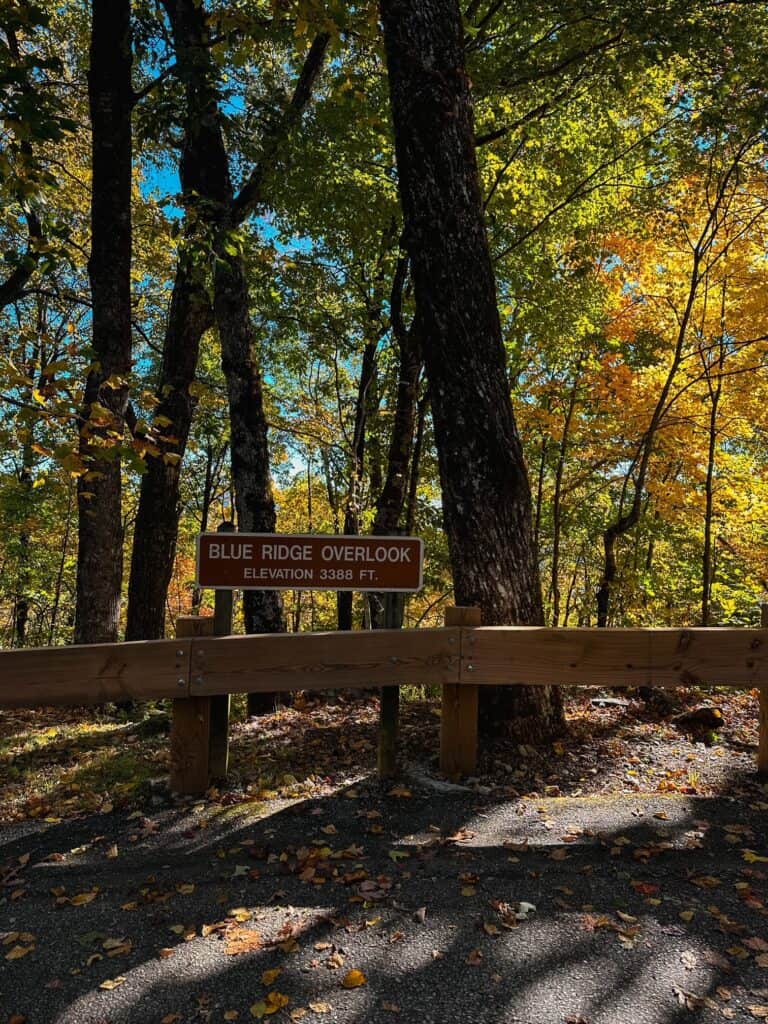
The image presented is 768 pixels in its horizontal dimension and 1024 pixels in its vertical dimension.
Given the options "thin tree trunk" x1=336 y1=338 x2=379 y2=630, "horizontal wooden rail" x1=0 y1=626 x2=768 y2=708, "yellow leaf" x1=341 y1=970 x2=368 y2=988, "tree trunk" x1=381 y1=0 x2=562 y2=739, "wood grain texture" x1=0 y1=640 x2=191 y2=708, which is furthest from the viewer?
"thin tree trunk" x1=336 y1=338 x2=379 y2=630

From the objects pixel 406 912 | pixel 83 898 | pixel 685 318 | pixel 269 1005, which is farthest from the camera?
pixel 685 318

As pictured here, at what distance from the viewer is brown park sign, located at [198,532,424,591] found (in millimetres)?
4039

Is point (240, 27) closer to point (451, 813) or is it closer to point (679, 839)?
point (451, 813)

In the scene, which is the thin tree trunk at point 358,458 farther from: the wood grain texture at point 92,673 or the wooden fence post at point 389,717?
the wood grain texture at point 92,673

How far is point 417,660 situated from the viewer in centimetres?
412

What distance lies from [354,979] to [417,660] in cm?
190

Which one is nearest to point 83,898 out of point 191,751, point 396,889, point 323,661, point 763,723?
point 191,751

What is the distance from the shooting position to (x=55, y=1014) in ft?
7.49

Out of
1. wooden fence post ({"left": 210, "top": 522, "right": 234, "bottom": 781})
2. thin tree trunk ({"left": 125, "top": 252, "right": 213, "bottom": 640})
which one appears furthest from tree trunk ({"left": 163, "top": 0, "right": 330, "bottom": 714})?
wooden fence post ({"left": 210, "top": 522, "right": 234, "bottom": 781})

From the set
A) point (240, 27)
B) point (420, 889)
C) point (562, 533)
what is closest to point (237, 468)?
point (240, 27)

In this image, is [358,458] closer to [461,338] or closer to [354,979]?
[461,338]

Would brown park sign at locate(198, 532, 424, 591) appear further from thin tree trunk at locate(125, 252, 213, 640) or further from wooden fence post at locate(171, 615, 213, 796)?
thin tree trunk at locate(125, 252, 213, 640)

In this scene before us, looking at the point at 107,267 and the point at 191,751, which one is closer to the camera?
the point at 191,751

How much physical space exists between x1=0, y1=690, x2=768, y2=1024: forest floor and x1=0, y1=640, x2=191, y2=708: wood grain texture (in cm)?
75
